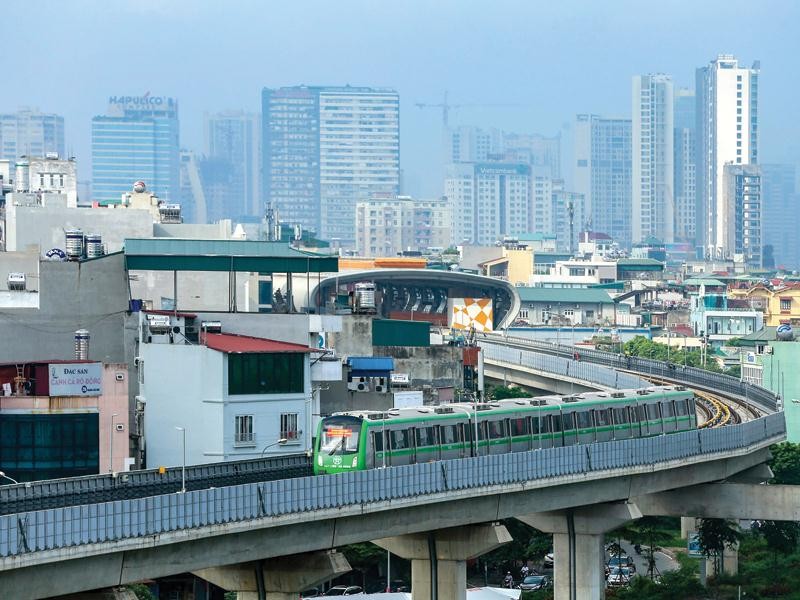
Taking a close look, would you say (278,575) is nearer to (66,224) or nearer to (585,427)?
(585,427)

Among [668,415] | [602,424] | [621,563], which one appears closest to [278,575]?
[602,424]

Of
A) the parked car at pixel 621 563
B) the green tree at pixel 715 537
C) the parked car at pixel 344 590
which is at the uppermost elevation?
the green tree at pixel 715 537

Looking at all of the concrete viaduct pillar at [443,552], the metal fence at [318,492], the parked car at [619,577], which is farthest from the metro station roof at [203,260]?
the concrete viaduct pillar at [443,552]

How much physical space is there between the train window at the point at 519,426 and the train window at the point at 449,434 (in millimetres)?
3937

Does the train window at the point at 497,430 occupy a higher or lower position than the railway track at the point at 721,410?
higher

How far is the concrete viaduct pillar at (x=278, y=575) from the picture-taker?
5406cm

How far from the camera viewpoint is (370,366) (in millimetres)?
85125

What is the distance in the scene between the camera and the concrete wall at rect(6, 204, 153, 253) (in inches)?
4847

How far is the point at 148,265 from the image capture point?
82.6 metres

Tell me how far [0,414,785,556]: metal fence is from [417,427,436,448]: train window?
7.93 feet

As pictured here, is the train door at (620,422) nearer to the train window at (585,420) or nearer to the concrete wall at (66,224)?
the train window at (585,420)

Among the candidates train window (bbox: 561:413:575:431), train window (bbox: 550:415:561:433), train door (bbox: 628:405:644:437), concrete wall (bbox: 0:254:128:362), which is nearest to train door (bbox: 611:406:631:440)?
train door (bbox: 628:405:644:437)

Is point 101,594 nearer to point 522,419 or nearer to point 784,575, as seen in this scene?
point 522,419

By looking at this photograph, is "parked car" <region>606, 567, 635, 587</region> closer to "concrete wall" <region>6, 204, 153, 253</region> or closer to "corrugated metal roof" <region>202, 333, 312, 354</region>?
"corrugated metal roof" <region>202, 333, 312, 354</region>
